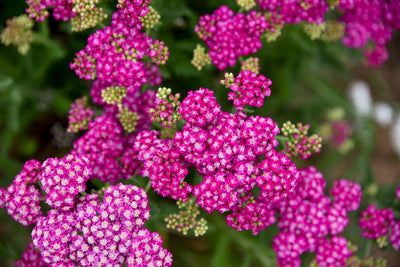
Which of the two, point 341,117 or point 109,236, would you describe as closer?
point 109,236

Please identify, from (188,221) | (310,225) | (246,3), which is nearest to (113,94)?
(188,221)

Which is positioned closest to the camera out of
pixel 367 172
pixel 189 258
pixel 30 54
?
pixel 367 172

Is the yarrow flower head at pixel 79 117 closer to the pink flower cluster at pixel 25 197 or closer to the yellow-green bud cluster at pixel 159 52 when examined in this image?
the pink flower cluster at pixel 25 197

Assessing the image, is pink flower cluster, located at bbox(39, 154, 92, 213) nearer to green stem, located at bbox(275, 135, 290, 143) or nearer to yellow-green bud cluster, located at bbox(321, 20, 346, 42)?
green stem, located at bbox(275, 135, 290, 143)

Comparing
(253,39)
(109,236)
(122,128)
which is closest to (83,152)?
(122,128)

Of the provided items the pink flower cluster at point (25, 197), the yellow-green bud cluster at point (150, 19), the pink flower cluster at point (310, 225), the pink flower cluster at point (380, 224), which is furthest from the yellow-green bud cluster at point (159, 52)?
the pink flower cluster at point (380, 224)

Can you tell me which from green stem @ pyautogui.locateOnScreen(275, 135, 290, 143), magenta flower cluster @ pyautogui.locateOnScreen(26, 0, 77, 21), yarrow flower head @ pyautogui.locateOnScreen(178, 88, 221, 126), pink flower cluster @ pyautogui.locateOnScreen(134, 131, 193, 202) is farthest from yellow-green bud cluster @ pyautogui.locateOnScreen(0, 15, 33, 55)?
green stem @ pyautogui.locateOnScreen(275, 135, 290, 143)

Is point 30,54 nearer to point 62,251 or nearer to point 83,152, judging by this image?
point 83,152
